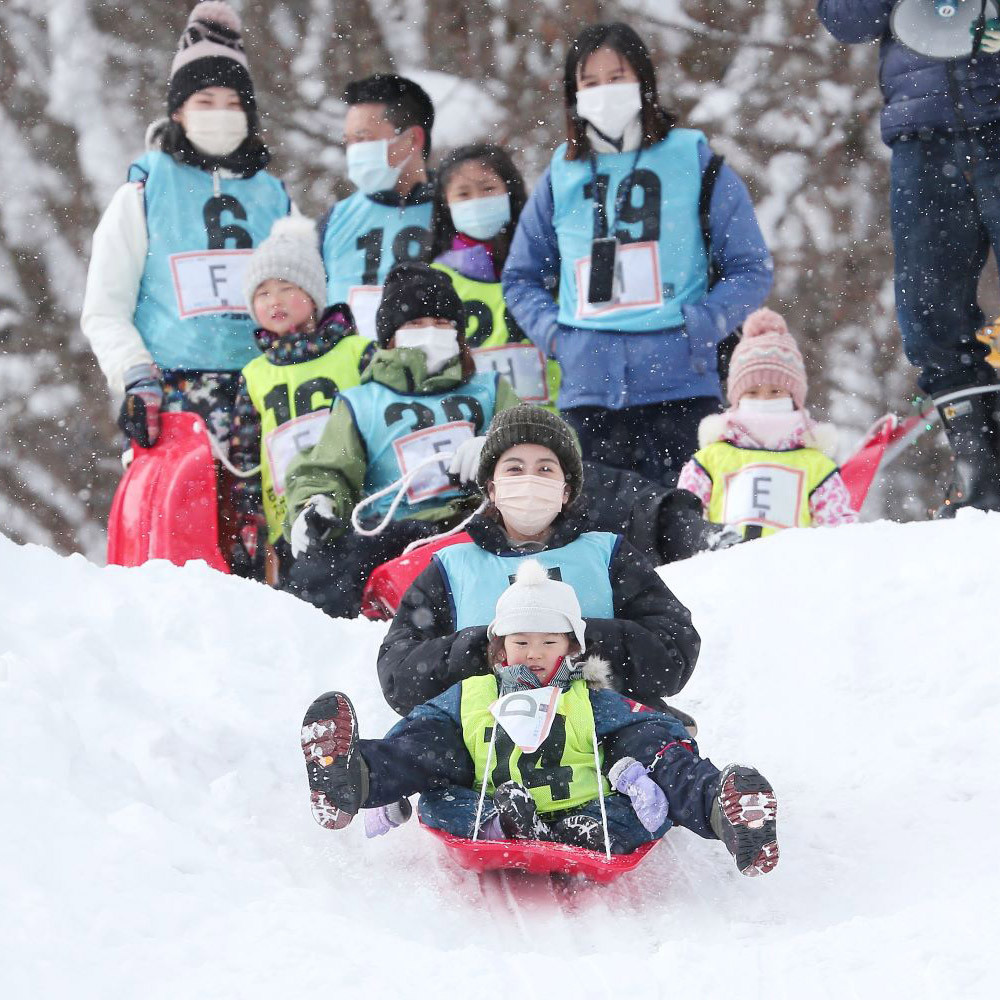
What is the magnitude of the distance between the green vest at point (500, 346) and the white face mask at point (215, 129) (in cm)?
91

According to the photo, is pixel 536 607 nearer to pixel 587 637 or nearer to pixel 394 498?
pixel 587 637

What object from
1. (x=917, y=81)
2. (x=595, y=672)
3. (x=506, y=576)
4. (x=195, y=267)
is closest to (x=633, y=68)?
(x=917, y=81)

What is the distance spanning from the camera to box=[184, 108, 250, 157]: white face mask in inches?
241

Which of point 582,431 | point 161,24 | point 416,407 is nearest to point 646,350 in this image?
point 582,431

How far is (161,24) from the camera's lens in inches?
468

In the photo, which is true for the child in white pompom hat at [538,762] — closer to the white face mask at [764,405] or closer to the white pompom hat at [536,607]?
the white pompom hat at [536,607]

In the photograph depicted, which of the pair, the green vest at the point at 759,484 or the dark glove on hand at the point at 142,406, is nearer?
the green vest at the point at 759,484

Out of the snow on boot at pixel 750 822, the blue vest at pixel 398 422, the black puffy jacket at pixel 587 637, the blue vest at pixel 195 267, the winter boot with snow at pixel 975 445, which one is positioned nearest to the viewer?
the snow on boot at pixel 750 822

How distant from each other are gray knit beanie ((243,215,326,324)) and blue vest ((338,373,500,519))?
1.78 feet

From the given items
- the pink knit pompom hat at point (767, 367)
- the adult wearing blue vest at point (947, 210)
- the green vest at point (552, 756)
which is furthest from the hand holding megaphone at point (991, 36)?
the green vest at point (552, 756)

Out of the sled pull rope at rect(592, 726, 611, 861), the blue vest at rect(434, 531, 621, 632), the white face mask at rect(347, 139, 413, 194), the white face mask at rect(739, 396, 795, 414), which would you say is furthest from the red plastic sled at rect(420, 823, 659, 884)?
the white face mask at rect(347, 139, 413, 194)

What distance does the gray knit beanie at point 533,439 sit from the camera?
404cm

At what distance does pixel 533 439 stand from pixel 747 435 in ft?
6.42

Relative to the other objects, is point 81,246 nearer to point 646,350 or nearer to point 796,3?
point 796,3
